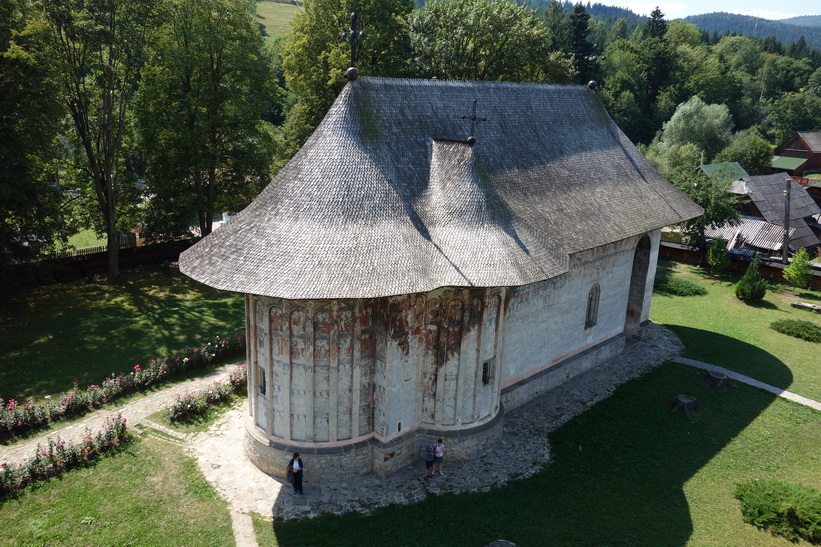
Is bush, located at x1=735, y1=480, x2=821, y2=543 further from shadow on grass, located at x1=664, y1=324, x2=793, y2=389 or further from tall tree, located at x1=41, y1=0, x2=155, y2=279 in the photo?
tall tree, located at x1=41, y1=0, x2=155, y2=279

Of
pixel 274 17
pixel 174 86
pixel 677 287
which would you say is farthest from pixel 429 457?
pixel 274 17

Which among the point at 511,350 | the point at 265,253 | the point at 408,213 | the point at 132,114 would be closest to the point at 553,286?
the point at 511,350

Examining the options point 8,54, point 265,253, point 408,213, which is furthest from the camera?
point 8,54

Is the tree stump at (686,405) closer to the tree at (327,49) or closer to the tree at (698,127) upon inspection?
the tree at (327,49)

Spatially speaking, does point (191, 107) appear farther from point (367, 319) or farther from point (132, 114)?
point (367, 319)

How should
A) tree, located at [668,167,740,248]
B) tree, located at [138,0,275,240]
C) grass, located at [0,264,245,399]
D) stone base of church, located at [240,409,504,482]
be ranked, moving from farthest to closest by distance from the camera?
tree, located at [668,167,740,248], tree, located at [138,0,275,240], grass, located at [0,264,245,399], stone base of church, located at [240,409,504,482]

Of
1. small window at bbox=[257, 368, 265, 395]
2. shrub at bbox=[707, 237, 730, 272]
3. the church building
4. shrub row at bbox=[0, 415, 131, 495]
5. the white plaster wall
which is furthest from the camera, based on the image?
shrub at bbox=[707, 237, 730, 272]

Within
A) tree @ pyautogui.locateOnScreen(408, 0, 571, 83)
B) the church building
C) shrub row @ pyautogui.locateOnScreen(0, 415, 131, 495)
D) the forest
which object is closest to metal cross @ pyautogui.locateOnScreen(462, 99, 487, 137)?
the church building

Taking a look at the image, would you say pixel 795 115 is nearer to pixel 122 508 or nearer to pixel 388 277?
pixel 388 277
